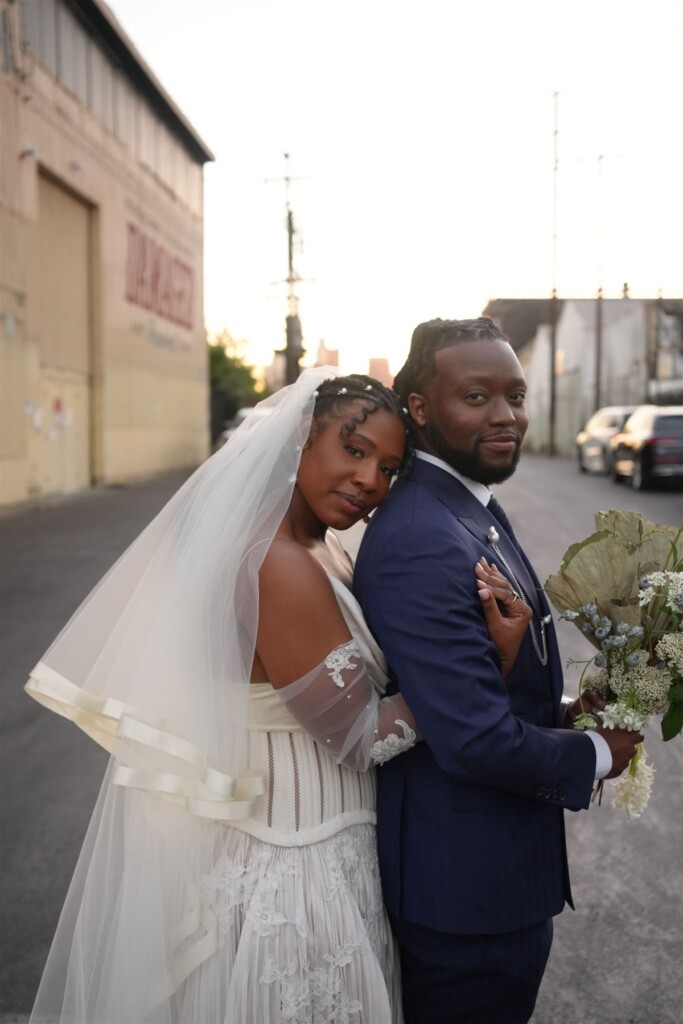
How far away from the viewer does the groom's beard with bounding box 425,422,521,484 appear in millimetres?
2219

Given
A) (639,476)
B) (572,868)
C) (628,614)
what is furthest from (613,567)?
(639,476)

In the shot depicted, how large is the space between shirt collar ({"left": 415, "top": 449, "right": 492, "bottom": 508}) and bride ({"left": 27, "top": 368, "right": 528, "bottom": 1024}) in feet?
0.17

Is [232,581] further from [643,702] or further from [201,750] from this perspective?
[643,702]

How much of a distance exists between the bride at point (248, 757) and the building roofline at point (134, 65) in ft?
75.0

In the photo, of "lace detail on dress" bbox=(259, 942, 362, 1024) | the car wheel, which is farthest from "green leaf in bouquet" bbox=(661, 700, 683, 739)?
the car wheel

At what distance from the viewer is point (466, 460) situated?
2.23 m

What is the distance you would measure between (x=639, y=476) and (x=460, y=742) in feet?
61.4

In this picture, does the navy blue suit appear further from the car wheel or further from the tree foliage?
the tree foliage

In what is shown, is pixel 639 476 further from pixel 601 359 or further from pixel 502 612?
pixel 601 359

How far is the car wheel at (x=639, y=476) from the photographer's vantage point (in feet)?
64.0

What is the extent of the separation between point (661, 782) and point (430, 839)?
3.52 metres

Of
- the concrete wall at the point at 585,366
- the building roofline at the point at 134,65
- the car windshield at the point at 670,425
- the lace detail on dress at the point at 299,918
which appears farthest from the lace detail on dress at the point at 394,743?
the concrete wall at the point at 585,366

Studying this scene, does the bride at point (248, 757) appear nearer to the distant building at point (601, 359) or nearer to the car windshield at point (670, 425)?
the car windshield at point (670, 425)

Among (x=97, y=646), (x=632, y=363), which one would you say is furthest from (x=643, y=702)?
(x=632, y=363)
